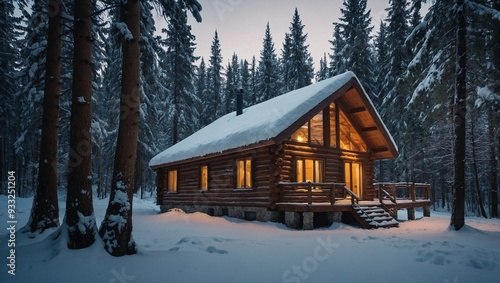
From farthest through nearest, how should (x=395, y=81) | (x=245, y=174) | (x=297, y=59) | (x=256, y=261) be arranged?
(x=297, y=59), (x=395, y=81), (x=245, y=174), (x=256, y=261)

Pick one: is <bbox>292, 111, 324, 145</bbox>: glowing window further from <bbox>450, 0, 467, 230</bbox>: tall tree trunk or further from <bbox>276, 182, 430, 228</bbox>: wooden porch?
<bbox>450, 0, 467, 230</bbox>: tall tree trunk

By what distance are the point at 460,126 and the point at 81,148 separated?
13113 millimetres

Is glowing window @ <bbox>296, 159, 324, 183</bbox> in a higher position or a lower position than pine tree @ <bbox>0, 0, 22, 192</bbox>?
lower

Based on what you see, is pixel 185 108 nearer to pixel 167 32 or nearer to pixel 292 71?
pixel 167 32

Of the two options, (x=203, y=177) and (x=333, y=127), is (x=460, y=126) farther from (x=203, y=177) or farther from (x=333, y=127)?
(x=203, y=177)

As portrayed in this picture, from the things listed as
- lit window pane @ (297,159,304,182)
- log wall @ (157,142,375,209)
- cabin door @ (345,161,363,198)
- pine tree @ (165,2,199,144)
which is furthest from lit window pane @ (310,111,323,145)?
pine tree @ (165,2,199,144)

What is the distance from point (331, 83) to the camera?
15.4 m

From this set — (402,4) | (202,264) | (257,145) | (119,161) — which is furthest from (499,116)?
(402,4)

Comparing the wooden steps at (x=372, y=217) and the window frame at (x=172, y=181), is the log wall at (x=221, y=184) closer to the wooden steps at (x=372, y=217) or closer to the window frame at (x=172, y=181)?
the window frame at (x=172, y=181)

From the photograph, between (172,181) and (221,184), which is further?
(172,181)

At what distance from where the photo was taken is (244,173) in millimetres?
15438

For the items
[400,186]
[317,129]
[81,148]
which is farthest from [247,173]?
[400,186]

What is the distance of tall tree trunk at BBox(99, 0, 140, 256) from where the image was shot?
21.0ft

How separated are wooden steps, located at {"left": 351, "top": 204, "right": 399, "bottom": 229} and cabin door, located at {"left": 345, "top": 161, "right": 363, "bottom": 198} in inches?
136
